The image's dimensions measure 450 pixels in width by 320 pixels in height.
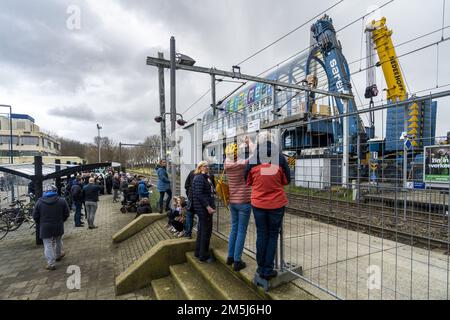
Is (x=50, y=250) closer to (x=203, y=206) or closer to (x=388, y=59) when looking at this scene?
(x=203, y=206)

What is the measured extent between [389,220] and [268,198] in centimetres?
300

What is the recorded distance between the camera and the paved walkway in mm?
4609

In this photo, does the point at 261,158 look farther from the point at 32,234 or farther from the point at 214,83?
the point at 32,234

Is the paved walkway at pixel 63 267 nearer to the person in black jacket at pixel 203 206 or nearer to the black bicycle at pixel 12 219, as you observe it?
the black bicycle at pixel 12 219

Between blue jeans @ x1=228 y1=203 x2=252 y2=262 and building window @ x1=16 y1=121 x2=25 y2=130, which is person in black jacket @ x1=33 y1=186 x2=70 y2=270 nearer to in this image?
blue jeans @ x1=228 y1=203 x2=252 y2=262

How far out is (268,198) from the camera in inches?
116

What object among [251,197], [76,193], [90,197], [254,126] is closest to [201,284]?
[251,197]

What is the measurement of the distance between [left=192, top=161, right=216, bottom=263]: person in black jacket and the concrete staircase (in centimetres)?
25

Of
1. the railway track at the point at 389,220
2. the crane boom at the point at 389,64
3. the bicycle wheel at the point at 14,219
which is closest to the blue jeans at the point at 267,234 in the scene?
the railway track at the point at 389,220

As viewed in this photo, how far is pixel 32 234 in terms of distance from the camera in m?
8.65

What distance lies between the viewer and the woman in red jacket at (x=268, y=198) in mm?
2943

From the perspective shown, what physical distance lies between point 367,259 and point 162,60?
29.6 feet

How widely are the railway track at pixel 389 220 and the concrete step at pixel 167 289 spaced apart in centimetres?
251

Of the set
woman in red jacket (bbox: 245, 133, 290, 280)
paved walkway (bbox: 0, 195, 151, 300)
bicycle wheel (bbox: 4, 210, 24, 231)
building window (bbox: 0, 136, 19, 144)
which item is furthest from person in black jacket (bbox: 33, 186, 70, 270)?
building window (bbox: 0, 136, 19, 144)
